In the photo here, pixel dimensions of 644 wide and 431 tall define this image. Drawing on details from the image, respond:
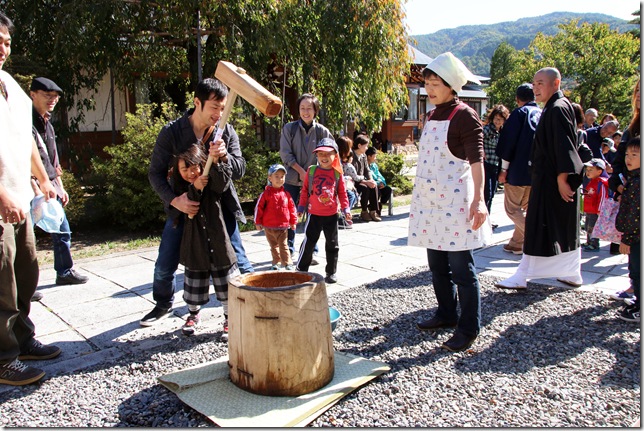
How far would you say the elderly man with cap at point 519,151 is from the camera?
5.95 meters

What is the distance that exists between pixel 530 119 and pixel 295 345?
4.36 m

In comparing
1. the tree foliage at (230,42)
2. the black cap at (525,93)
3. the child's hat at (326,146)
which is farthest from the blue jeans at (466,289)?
the tree foliage at (230,42)

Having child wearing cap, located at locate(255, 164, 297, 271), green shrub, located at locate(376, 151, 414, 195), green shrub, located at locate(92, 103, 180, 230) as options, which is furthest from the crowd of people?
green shrub, located at locate(376, 151, 414, 195)

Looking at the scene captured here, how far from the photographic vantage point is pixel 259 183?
30.7 feet

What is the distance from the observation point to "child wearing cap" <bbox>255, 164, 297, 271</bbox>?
5.61m

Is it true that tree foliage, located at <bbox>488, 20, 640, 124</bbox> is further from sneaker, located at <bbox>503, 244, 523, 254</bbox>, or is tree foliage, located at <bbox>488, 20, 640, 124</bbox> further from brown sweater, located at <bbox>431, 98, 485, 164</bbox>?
brown sweater, located at <bbox>431, 98, 485, 164</bbox>

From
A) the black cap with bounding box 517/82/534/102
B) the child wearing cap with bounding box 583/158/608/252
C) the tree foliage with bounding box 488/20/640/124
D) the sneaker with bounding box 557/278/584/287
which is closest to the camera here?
the sneaker with bounding box 557/278/584/287

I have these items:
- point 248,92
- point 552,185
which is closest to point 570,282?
point 552,185

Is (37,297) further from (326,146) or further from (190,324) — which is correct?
(326,146)

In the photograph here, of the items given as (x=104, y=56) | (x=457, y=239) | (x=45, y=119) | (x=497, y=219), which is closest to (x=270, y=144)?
(x=104, y=56)

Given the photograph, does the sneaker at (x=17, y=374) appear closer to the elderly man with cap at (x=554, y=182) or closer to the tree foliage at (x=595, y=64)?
the elderly man with cap at (x=554, y=182)

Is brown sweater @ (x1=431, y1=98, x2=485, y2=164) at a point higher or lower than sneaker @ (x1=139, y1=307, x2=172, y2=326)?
higher

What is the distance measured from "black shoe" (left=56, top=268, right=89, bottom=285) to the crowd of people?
12 mm

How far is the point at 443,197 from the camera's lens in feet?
11.8
